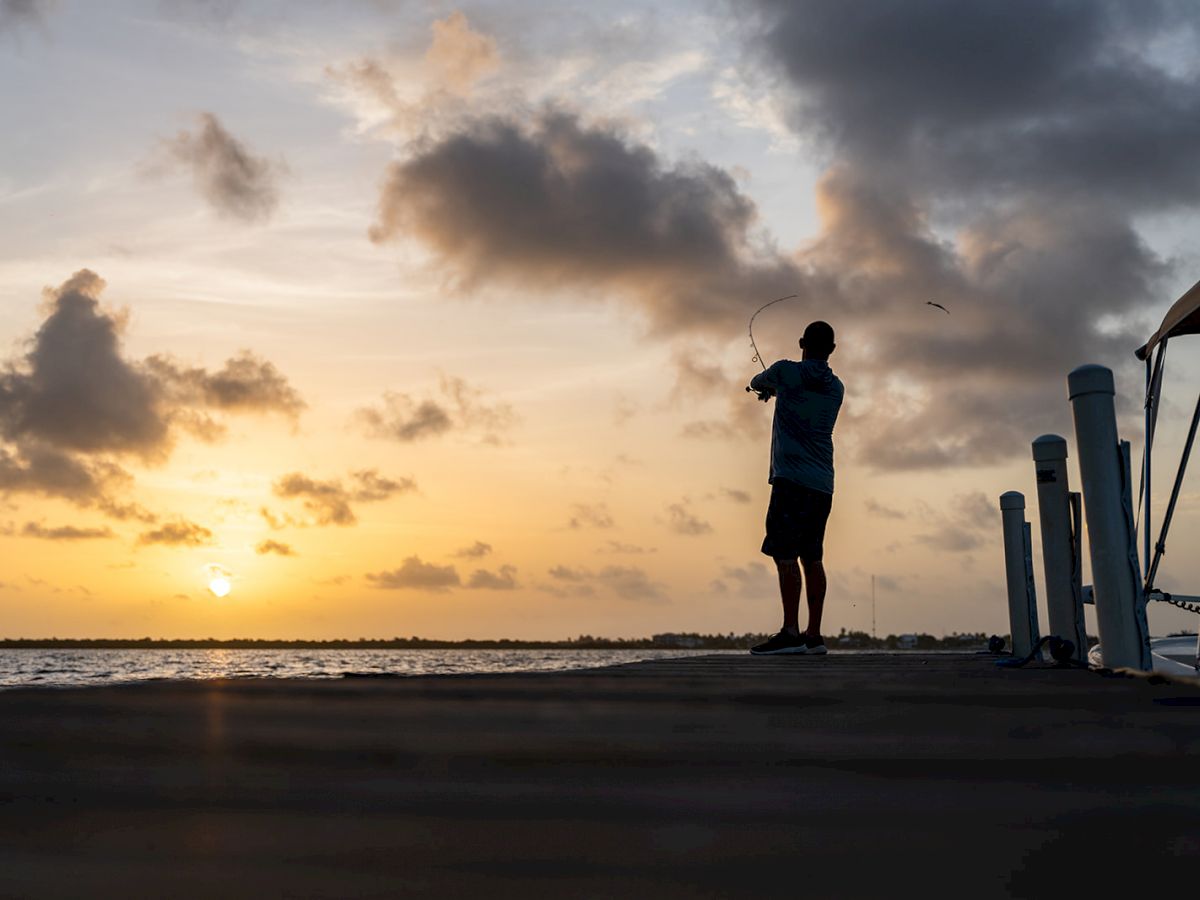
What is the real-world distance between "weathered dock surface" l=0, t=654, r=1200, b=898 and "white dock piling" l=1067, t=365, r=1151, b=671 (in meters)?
2.80

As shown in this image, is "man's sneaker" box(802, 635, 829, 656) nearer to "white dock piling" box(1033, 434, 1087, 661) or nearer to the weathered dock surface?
"white dock piling" box(1033, 434, 1087, 661)

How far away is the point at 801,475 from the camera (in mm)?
7777

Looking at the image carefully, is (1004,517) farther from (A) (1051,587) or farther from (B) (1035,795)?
(B) (1035,795)

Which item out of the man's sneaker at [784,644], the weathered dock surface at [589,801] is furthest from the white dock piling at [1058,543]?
the weathered dock surface at [589,801]

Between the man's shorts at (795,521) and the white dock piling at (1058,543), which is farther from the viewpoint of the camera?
the man's shorts at (795,521)

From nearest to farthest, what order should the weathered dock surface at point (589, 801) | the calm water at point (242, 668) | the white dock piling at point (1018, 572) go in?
the weathered dock surface at point (589, 801), the calm water at point (242, 668), the white dock piling at point (1018, 572)

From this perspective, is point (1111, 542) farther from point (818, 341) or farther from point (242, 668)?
point (242, 668)

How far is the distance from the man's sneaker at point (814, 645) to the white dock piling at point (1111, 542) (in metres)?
2.41

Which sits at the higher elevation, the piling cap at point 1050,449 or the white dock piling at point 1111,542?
the piling cap at point 1050,449

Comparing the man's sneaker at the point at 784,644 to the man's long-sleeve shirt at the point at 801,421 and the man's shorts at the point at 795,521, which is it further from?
the man's long-sleeve shirt at the point at 801,421

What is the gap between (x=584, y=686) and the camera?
12.8 ft

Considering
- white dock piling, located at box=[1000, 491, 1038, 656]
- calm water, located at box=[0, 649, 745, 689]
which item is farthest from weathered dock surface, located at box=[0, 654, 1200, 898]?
white dock piling, located at box=[1000, 491, 1038, 656]

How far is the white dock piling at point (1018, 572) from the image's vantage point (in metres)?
9.34

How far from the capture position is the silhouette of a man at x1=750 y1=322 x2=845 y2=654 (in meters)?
7.59
